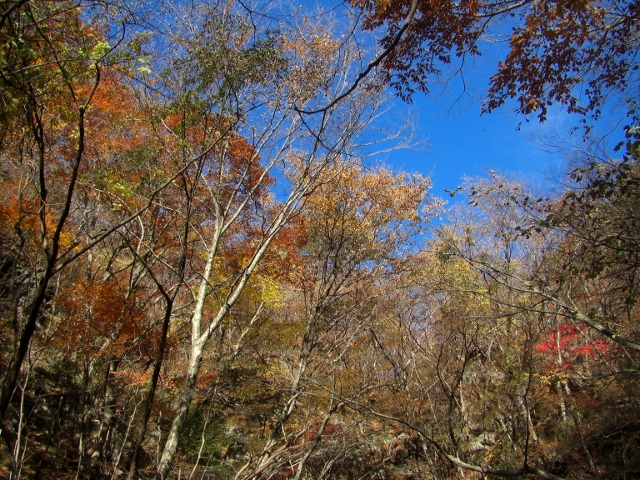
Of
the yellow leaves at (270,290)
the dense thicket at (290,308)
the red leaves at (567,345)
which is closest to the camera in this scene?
the dense thicket at (290,308)

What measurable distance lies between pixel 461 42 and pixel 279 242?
874cm

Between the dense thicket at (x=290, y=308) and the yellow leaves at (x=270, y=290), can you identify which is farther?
the yellow leaves at (x=270, y=290)

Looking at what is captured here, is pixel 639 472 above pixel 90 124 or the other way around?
the other way around

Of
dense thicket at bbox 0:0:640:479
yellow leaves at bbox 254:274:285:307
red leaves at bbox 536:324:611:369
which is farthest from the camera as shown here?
yellow leaves at bbox 254:274:285:307

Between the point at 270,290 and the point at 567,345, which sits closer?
the point at 567,345

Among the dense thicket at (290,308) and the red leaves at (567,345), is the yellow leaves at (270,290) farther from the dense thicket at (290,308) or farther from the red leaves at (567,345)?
the red leaves at (567,345)

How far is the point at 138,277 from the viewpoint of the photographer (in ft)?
29.5

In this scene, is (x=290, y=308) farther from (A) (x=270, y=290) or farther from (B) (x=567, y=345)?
(B) (x=567, y=345)

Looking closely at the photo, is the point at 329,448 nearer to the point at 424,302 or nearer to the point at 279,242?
the point at 424,302

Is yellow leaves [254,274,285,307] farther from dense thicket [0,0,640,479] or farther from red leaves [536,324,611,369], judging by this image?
red leaves [536,324,611,369]

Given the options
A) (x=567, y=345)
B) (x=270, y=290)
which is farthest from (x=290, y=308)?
(x=567, y=345)

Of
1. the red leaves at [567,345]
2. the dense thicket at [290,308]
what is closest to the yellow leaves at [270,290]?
the dense thicket at [290,308]

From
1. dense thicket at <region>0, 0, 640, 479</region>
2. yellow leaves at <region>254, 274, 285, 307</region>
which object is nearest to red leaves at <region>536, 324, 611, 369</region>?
dense thicket at <region>0, 0, 640, 479</region>

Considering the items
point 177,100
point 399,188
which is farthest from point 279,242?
point 177,100
